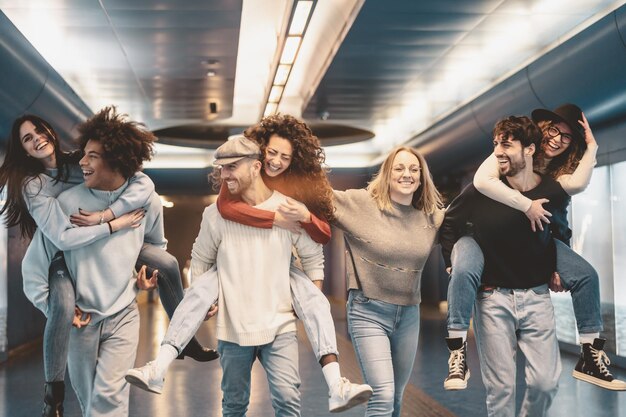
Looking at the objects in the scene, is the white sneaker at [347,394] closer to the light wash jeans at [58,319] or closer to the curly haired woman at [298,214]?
the curly haired woman at [298,214]

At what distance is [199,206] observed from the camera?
886 inches

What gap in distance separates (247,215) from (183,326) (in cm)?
53

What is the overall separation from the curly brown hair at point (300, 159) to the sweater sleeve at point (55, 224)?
0.82 meters

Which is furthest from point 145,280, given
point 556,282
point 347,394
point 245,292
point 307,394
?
point 307,394

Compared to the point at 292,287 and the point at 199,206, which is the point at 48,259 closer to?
the point at 292,287

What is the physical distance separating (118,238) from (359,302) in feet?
3.95

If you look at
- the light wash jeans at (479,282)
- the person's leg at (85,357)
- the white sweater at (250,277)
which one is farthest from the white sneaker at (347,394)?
the person's leg at (85,357)

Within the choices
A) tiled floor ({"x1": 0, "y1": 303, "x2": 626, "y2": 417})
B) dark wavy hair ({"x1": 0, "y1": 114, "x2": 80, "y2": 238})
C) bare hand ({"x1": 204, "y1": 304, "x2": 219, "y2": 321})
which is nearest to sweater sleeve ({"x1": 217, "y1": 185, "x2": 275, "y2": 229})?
bare hand ({"x1": 204, "y1": 304, "x2": 219, "y2": 321})

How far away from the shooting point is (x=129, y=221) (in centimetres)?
321

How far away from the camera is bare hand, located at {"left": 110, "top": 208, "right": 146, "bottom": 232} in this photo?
10.4ft

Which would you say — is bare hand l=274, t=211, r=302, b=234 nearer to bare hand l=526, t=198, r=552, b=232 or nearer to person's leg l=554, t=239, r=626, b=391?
bare hand l=526, t=198, r=552, b=232

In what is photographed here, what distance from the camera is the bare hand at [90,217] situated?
3.11 metres

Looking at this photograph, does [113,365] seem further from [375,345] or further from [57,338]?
[375,345]

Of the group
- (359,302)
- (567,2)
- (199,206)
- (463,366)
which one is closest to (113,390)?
(359,302)
